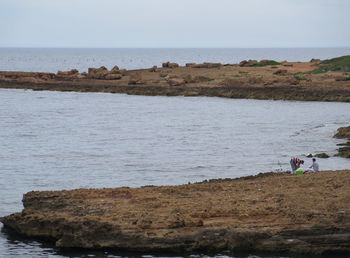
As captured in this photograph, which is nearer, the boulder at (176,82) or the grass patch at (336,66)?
the boulder at (176,82)

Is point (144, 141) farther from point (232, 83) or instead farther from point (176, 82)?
point (176, 82)

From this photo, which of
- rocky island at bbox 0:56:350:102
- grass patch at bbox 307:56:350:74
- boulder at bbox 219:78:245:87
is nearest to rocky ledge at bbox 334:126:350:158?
rocky island at bbox 0:56:350:102

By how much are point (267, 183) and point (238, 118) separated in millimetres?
28981

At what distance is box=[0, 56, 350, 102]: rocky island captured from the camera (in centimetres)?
6388

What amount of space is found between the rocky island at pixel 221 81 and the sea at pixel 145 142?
3588 millimetres

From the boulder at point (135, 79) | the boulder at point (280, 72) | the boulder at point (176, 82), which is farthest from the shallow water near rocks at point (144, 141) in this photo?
the boulder at point (280, 72)

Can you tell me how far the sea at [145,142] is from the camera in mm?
25219

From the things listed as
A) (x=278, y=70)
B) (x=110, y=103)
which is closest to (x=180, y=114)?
(x=110, y=103)

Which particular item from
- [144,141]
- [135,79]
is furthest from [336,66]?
[144,141]

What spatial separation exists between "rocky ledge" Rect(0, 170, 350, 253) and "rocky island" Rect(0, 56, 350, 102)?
43.9 meters

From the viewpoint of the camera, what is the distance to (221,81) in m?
71.7

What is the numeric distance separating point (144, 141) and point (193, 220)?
2160 centimetres

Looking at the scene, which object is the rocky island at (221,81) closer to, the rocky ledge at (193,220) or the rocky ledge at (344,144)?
the rocky ledge at (344,144)

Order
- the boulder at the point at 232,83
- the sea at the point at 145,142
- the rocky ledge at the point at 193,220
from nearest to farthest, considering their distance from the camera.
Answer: the rocky ledge at the point at 193,220 < the sea at the point at 145,142 < the boulder at the point at 232,83
